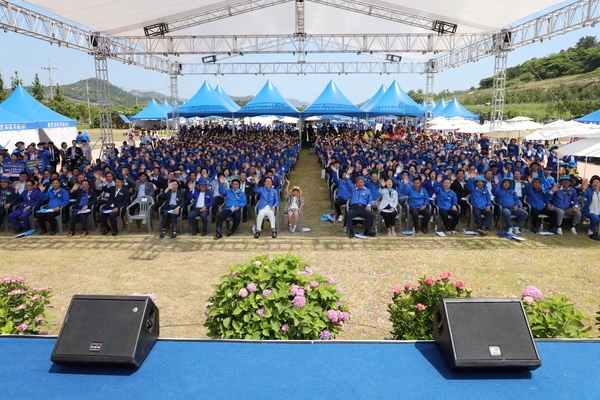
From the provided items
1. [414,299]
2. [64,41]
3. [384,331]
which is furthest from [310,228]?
[64,41]

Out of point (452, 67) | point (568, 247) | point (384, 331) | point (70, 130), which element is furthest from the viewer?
point (70, 130)

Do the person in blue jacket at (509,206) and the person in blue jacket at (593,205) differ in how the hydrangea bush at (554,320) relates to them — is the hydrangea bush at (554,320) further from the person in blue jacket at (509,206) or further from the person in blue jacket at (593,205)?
the person in blue jacket at (593,205)

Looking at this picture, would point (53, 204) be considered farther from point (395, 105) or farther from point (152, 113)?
point (152, 113)

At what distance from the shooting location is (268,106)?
64.5 ft

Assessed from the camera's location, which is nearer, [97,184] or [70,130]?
[97,184]

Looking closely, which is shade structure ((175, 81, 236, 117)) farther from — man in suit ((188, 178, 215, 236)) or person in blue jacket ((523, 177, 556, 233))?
person in blue jacket ((523, 177, 556, 233))

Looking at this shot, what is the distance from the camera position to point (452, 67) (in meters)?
18.7

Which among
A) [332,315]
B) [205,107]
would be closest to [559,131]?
[332,315]

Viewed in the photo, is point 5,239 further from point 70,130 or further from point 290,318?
point 70,130

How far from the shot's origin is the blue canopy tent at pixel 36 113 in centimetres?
1667

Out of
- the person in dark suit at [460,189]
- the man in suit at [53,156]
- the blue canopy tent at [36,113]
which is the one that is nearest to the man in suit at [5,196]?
the man in suit at [53,156]

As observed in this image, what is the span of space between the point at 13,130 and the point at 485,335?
657 inches

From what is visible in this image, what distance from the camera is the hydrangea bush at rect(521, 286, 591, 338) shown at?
256 centimetres

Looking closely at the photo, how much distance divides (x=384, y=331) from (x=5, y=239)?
6.65 metres
